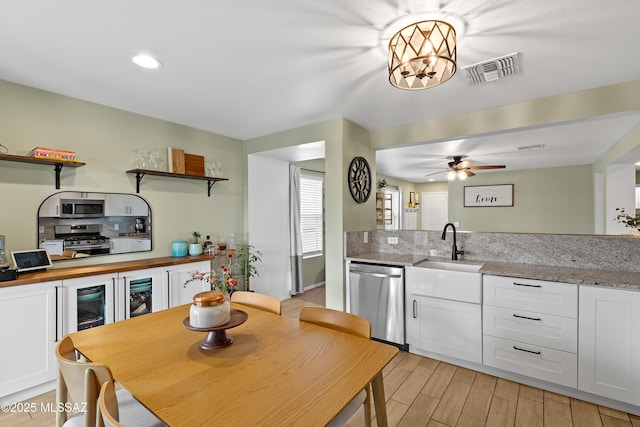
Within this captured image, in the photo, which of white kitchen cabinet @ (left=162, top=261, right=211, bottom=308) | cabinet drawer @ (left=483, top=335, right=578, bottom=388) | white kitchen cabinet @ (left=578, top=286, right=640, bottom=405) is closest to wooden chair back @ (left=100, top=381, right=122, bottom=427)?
white kitchen cabinet @ (left=162, top=261, right=211, bottom=308)

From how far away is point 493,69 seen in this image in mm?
2094

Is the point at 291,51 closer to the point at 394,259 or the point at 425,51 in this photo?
the point at 425,51

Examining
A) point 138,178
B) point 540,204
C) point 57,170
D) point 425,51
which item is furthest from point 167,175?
point 540,204

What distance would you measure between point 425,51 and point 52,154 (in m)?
2.79

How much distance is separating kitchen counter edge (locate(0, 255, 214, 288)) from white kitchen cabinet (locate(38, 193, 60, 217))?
0.46 m

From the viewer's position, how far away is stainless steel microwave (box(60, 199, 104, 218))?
2590 millimetres

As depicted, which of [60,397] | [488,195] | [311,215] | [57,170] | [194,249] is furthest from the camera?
[488,195]

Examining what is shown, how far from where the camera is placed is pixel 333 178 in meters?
3.18

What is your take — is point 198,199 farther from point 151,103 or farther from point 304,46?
point 304,46

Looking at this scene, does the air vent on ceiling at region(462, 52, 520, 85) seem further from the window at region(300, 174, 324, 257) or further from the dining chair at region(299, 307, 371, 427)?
the window at region(300, 174, 324, 257)

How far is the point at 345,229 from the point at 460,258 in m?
1.22

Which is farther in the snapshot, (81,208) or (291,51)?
Answer: (81,208)

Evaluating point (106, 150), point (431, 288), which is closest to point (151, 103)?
point (106, 150)

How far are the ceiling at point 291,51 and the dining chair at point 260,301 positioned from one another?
5.26 feet
